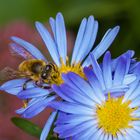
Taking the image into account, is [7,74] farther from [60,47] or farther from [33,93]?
[60,47]

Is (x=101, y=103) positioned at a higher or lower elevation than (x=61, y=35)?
lower

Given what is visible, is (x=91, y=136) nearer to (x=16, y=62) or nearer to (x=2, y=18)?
(x=16, y=62)

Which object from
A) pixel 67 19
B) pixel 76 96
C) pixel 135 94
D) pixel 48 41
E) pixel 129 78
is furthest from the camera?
pixel 67 19

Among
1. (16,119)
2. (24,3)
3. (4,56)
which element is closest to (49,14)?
(24,3)

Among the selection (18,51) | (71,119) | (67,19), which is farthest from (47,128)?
(67,19)

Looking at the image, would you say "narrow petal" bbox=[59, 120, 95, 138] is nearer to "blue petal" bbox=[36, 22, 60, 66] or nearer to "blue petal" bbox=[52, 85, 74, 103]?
"blue petal" bbox=[52, 85, 74, 103]

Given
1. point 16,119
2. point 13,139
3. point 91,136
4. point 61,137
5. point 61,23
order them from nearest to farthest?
point 61,137
point 91,136
point 16,119
point 61,23
point 13,139

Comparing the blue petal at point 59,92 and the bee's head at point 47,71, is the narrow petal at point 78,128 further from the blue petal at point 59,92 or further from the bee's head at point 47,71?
the bee's head at point 47,71
